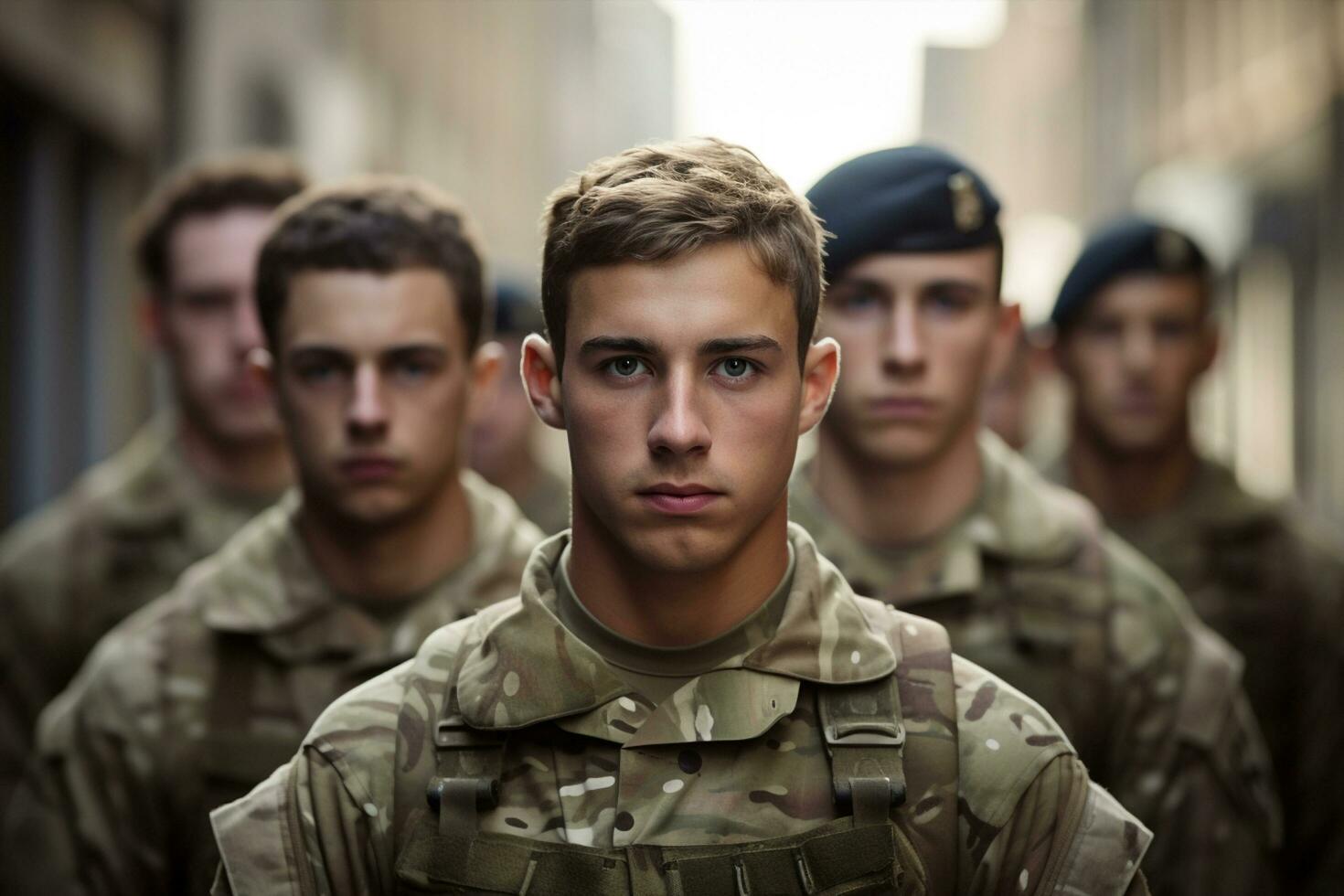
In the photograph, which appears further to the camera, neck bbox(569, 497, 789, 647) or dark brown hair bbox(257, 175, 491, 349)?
dark brown hair bbox(257, 175, 491, 349)

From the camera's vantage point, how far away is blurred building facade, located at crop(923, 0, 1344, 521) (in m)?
21.0

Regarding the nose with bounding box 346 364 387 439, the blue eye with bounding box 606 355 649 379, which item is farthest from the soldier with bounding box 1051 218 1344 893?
the blue eye with bounding box 606 355 649 379

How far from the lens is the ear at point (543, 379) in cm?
358

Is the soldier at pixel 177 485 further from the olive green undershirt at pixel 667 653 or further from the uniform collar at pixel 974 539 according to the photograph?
the olive green undershirt at pixel 667 653

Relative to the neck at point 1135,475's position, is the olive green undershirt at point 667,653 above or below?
above

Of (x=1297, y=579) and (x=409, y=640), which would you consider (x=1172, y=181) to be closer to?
(x=1297, y=579)

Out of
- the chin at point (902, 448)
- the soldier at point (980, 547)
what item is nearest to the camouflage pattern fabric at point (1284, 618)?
the soldier at point (980, 547)

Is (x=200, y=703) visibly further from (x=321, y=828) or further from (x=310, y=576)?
(x=321, y=828)

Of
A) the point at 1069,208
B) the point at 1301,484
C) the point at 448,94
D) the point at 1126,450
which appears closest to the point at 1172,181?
the point at 1301,484

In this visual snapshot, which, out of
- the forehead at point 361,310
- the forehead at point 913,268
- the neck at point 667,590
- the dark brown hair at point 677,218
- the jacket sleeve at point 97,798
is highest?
the dark brown hair at point 677,218

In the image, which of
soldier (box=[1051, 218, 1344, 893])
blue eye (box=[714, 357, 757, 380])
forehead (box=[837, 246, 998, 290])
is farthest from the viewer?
soldier (box=[1051, 218, 1344, 893])

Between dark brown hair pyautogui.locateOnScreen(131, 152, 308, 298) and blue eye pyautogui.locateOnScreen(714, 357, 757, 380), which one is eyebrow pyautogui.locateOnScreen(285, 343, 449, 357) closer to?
blue eye pyautogui.locateOnScreen(714, 357, 757, 380)

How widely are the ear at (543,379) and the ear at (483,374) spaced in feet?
6.01

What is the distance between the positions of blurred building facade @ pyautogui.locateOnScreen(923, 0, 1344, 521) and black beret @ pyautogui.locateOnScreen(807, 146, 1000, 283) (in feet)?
27.0
